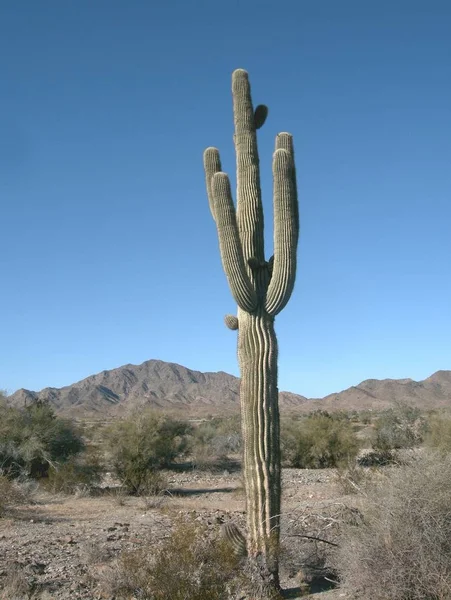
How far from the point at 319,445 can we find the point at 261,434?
17.4m

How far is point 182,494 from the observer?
17047 millimetres

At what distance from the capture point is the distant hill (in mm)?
84062

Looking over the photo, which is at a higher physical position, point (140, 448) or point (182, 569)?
point (140, 448)

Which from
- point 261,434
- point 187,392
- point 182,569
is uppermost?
point 187,392

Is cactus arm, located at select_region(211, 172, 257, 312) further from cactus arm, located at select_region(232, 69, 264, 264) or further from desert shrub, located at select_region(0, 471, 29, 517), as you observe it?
desert shrub, located at select_region(0, 471, 29, 517)

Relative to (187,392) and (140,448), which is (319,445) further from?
(187,392)

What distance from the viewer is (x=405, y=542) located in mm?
5574

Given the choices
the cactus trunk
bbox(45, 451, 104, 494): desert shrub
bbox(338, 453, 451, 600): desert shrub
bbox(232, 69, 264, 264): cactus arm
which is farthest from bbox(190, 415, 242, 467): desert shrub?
bbox(338, 453, 451, 600): desert shrub

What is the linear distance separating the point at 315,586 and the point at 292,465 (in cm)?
1746

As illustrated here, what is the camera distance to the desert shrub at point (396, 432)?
2455 centimetres

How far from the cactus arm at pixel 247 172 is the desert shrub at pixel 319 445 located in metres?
17.0

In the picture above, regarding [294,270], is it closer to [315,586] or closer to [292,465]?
[315,586]

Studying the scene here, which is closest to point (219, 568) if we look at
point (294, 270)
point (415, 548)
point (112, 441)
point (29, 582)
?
point (415, 548)

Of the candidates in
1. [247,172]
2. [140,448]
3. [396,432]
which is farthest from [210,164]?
[396,432]
